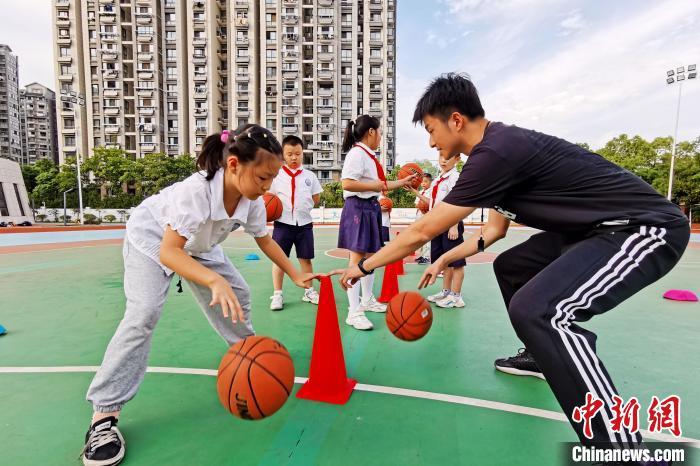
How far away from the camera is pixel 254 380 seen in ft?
6.20

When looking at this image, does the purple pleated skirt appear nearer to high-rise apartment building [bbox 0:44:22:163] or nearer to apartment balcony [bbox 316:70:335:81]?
apartment balcony [bbox 316:70:335:81]

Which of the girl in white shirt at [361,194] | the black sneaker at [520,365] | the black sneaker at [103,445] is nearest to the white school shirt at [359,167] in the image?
the girl in white shirt at [361,194]

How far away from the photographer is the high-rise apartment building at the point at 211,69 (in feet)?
178

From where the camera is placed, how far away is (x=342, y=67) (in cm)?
5588

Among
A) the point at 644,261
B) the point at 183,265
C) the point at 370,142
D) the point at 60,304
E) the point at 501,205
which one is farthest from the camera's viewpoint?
the point at 60,304

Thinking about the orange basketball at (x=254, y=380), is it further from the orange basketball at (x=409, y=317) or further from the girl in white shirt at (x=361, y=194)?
the girl in white shirt at (x=361, y=194)

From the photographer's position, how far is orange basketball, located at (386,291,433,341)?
286 centimetres

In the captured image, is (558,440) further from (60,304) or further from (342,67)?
(342,67)

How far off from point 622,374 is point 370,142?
3058mm

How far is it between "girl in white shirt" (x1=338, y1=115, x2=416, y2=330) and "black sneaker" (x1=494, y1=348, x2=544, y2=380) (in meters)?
1.38

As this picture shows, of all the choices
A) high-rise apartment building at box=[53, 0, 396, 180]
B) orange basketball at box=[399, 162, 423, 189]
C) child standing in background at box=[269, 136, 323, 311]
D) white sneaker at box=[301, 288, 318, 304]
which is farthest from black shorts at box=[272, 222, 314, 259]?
high-rise apartment building at box=[53, 0, 396, 180]

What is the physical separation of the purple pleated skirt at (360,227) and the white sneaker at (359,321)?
0.69 metres

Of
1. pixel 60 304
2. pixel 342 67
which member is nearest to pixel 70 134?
pixel 342 67

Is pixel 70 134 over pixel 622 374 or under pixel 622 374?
over
